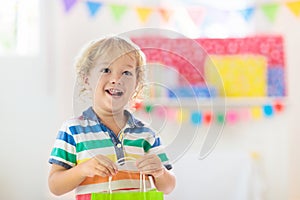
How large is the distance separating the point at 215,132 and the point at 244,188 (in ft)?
2.37

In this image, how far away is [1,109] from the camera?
183 cm

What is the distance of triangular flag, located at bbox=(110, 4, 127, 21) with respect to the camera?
1.83m

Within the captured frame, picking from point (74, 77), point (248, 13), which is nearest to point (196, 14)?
point (248, 13)

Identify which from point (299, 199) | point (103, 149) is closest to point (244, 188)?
point (299, 199)

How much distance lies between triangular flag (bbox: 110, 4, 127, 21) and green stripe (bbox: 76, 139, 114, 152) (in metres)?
1.01

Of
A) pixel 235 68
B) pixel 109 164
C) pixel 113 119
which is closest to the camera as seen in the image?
pixel 109 164

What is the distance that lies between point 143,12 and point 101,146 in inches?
41.6

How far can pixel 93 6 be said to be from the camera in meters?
1.82

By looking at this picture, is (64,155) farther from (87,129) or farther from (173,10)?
(173,10)

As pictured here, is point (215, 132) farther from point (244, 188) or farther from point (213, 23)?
point (213, 23)

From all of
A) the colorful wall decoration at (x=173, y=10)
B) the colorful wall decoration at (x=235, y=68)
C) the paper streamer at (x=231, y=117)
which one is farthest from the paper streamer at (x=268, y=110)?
the colorful wall decoration at (x=173, y=10)

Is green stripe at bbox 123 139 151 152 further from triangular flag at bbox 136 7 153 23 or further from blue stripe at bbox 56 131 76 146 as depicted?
triangular flag at bbox 136 7 153 23

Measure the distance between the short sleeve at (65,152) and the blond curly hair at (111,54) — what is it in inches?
3.8

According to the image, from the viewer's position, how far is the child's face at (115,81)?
2.86 feet
